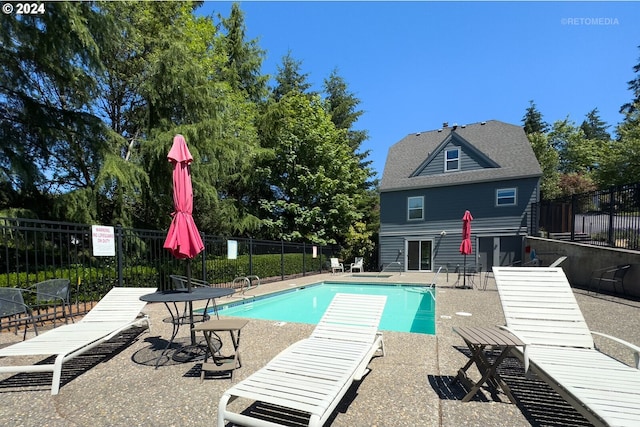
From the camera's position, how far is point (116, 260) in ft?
28.2

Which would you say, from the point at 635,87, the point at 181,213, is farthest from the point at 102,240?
the point at 635,87

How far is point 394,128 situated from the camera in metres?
24.8

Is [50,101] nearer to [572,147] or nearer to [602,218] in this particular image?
[602,218]

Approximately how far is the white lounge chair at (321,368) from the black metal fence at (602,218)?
925cm

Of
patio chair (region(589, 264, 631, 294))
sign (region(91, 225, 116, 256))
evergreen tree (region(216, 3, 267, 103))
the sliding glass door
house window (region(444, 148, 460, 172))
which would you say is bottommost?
the sliding glass door

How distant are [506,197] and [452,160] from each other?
3.72 meters

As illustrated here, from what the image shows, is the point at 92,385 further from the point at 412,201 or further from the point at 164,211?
the point at 412,201

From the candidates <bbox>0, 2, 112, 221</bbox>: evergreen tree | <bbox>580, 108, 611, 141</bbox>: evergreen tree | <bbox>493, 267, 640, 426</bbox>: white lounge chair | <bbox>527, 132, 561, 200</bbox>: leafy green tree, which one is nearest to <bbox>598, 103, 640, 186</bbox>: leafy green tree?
<bbox>527, 132, 561, 200</bbox>: leafy green tree

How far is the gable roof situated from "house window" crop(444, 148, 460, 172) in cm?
36

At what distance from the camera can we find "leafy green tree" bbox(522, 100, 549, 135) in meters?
41.3

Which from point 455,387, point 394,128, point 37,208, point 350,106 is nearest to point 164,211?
point 37,208

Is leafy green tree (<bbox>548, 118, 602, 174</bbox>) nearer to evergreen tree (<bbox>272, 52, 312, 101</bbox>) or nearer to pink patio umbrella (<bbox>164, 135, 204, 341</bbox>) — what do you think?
evergreen tree (<bbox>272, 52, 312, 101</bbox>)

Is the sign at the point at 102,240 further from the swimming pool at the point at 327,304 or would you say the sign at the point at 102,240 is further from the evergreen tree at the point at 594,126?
the evergreen tree at the point at 594,126

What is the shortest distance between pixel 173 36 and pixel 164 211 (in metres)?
7.08
